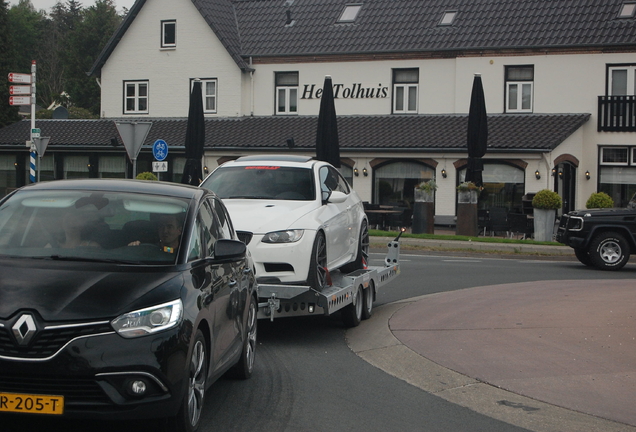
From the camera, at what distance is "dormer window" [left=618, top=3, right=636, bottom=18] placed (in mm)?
32719

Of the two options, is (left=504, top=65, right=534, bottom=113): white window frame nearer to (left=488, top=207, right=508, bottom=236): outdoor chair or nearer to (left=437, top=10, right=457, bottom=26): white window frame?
(left=437, top=10, right=457, bottom=26): white window frame

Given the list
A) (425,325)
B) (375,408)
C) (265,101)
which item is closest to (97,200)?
(375,408)

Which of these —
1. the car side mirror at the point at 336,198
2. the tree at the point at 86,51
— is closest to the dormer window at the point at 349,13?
the car side mirror at the point at 336,198

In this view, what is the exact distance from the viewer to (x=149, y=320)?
528 cm

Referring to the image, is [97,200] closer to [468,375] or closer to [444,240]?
[468,375]

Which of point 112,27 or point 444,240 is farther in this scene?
point 112,27

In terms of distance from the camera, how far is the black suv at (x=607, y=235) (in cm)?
1881

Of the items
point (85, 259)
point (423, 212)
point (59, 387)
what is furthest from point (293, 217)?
point (423, 212)

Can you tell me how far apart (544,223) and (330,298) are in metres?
16.7

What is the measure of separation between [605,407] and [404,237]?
58.3 ft

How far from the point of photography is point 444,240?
24.1 m

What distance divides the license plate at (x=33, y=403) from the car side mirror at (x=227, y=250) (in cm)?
178

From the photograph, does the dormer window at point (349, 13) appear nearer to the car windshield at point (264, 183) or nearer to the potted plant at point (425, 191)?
the potted plant at point (425, 191)

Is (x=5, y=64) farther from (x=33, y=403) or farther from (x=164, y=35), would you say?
(x=33, y=403)
